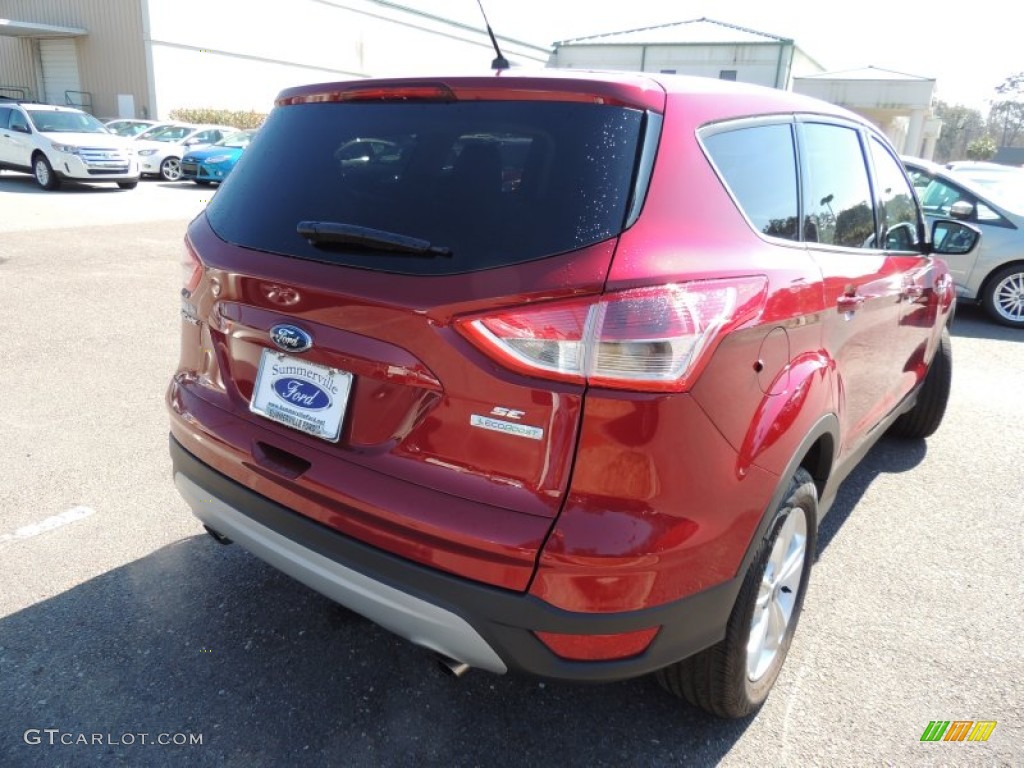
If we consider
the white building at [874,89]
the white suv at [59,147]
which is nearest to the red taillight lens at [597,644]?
the white suv at [59,147]

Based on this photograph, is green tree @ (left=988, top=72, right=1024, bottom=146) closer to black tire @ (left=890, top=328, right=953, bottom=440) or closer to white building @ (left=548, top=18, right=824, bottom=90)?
white building @ (left=548, top=18, right=824, bottom=90)

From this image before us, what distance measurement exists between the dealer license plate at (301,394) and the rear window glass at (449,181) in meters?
0.30

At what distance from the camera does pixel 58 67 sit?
30.2 m

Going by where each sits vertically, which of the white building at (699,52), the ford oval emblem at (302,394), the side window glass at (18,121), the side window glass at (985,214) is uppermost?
the white building at (699,52)

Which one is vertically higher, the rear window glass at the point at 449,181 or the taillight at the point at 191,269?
the rear window glass at the point at 449,181

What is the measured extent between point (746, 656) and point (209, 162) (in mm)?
19105

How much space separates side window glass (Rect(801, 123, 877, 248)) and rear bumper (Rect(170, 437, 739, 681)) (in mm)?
1312

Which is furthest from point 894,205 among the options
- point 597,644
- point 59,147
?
point 59,147

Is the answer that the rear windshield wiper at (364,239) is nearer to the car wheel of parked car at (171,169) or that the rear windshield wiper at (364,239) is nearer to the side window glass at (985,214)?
the side window glass at (985,214)

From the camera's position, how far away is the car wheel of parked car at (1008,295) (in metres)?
8.14

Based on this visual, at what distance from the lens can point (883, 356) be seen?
317 cm

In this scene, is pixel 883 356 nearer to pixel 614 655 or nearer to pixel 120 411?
pixel 614 655

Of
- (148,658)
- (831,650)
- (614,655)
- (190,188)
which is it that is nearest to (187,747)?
(148,658)

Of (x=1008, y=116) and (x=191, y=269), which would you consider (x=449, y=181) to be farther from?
(x=1008, y=116)
